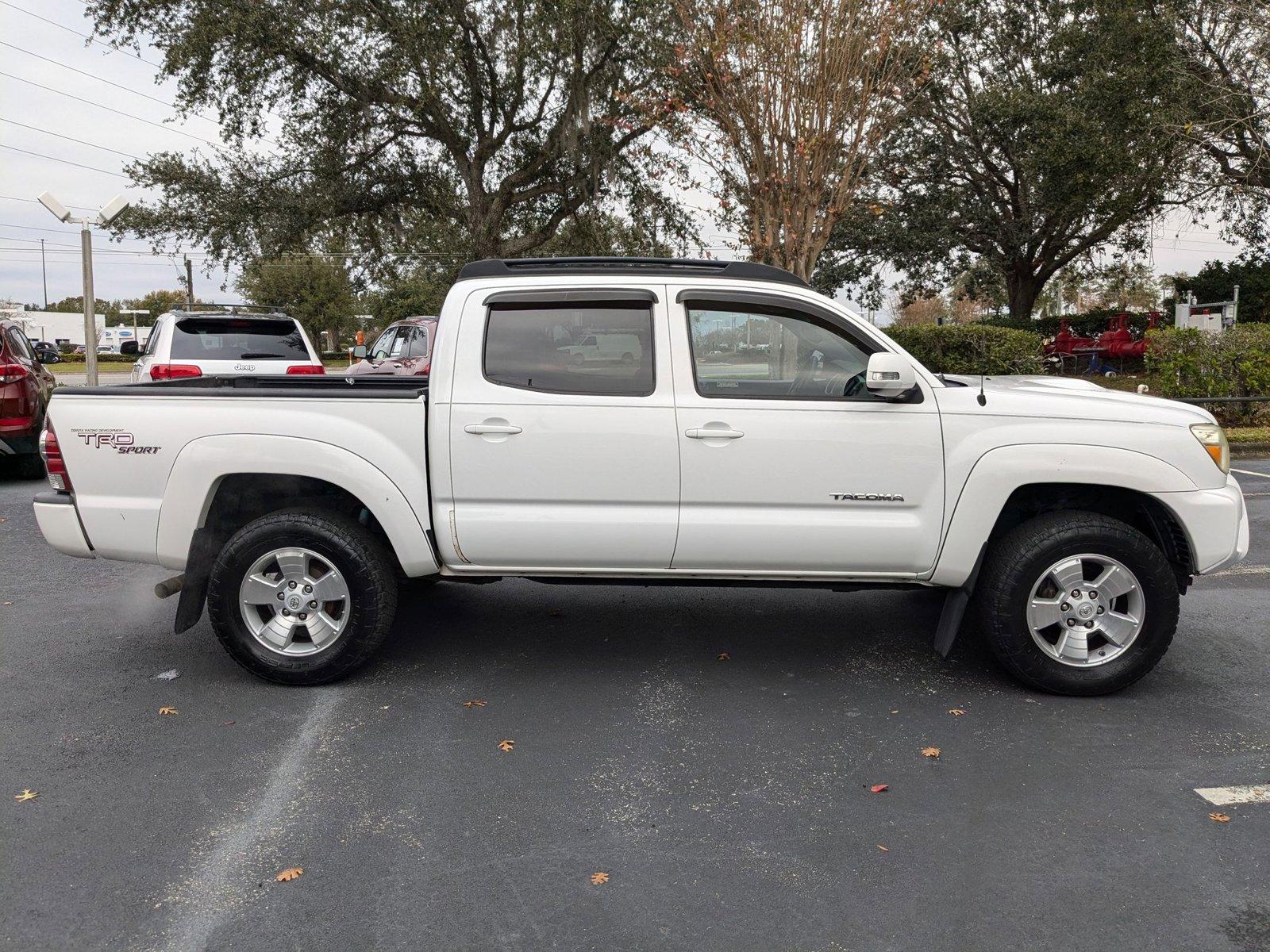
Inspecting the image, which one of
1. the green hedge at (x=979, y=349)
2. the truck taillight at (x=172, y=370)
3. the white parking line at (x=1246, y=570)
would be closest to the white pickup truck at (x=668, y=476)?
the white parking line at (x=1246, y=570)

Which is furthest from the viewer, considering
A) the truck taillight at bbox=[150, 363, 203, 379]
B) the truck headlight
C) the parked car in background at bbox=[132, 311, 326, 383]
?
the parked car in background at bbox=[132, 311, 326, 383]

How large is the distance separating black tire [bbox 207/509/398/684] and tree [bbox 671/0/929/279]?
10.7m

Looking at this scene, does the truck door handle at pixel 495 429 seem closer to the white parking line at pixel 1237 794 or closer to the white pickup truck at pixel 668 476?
the white pickup truck at pixel 668 476

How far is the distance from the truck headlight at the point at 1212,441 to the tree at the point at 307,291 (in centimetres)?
6419

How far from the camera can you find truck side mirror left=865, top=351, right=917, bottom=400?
14.6ft

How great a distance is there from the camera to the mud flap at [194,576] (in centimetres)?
495

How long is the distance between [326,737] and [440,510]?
111 cm

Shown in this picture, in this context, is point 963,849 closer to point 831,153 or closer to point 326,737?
point 326,737

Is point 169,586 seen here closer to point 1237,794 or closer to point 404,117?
point 1237,794

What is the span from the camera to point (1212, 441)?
4.79 meters

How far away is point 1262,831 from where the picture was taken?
3.52 metres

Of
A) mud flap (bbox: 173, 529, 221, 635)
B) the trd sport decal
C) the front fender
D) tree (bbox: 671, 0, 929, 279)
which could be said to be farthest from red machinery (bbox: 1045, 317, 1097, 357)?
the trd sport decal

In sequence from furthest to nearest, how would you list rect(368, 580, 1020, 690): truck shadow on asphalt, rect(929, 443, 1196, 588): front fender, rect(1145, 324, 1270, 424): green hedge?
rect(1145, 324, 1270, 424): green hedge → rect(368, 580, 1020, 690): truck shadow on asphalt → rect(929, 443, 1196, 588): front fender

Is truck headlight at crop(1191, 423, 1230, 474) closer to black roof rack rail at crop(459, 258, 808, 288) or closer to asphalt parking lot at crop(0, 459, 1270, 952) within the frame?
asphalt parking lot at crop(0, 459, 1270, 952)
